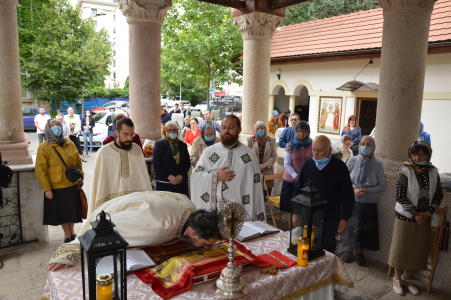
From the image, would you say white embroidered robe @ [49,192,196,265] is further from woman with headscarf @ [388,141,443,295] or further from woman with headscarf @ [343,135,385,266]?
woman with headscarf @ [343,135,385,266]

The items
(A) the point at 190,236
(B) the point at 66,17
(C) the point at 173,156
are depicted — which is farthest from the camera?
(B) the point at 66,17

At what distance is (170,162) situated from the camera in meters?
5.29

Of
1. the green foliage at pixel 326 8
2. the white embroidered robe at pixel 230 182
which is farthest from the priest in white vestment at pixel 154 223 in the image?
the green foliage at pixel 326 8

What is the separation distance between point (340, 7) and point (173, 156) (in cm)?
2426

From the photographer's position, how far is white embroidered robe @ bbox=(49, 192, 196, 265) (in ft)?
8.10

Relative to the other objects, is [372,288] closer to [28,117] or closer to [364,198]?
[364,198]

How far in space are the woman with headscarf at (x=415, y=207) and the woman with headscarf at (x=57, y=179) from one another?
429 centimetres

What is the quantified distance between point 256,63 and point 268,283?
21.8 ft

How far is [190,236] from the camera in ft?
8.36

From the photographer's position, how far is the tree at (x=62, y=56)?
71.7ft

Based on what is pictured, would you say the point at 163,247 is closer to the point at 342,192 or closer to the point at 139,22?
the point at 342,192

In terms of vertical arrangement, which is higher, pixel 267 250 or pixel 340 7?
pixel 340 7

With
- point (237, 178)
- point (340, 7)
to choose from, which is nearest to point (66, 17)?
point (340, 7)

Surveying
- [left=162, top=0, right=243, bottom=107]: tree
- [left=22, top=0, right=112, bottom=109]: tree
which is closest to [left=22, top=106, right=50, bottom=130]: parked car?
[left=22, top=0, right=112, bottom=109]: tree
